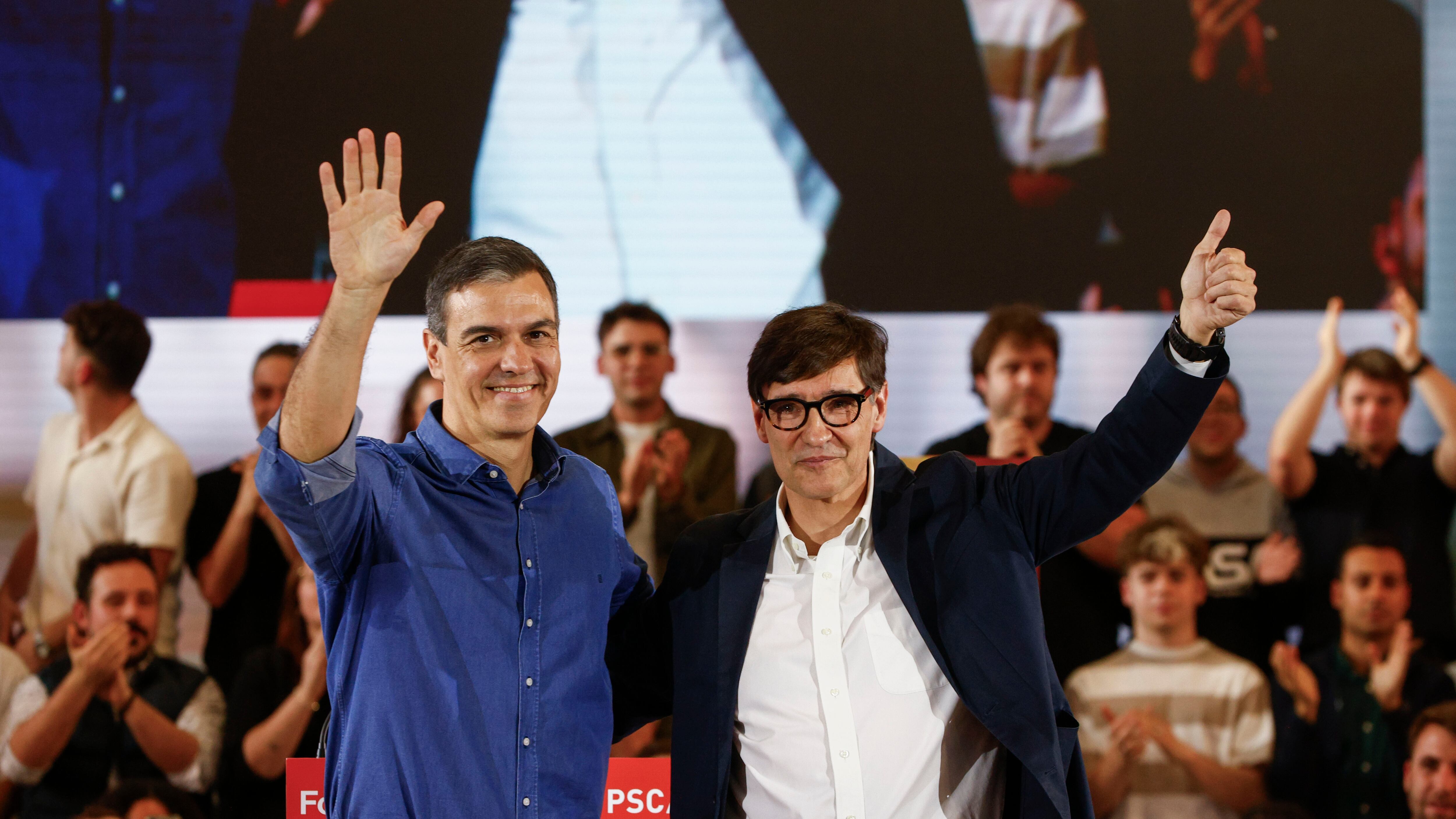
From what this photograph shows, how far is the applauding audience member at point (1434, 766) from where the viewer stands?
4.23 meters

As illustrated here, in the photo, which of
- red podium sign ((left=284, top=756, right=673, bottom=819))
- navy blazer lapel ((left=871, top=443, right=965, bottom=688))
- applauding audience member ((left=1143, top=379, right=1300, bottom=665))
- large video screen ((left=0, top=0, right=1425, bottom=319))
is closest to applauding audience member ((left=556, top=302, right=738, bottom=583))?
large video screen ((left=0, top=0, right=1425, bottom=319))

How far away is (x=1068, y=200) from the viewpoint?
4.90 metres

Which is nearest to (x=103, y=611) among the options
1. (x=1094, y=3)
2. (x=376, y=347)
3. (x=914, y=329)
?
(x=376, y=347)

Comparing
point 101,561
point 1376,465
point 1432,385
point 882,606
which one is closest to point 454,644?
point 882,606

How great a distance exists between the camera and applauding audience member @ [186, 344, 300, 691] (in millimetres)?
4621

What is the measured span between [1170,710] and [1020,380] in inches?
54.4

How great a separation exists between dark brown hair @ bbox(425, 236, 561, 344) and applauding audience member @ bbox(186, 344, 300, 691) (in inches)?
114

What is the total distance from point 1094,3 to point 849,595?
3.83 meters

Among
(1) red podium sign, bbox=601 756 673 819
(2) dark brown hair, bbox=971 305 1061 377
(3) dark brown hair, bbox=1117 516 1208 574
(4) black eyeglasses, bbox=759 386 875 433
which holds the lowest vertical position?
(1) red podium sign, bbox=601 756 673 819

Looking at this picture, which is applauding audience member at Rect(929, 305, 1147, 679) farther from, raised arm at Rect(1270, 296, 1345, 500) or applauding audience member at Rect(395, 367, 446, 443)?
applauding audience member at Rect(395, 367, 446, 443)

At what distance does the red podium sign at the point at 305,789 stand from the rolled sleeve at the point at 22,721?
2.55m

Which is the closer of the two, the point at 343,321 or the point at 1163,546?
the point at 343,321

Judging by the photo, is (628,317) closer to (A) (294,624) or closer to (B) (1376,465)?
(A) (294,624)

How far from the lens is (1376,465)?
4715 mm
